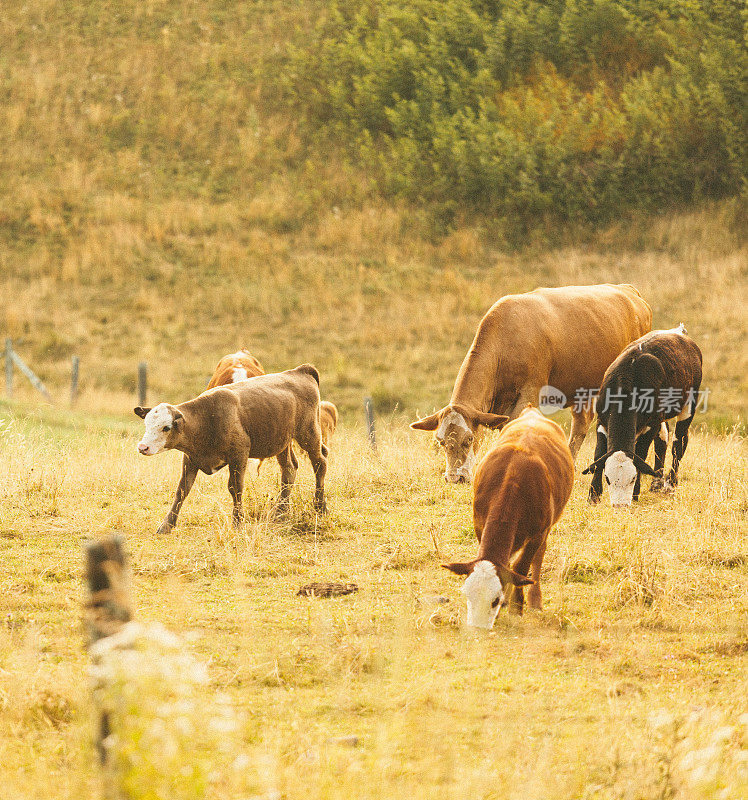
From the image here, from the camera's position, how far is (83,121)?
34812mm

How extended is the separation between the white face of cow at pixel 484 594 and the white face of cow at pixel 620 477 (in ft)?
11.5

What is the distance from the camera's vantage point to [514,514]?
618cm

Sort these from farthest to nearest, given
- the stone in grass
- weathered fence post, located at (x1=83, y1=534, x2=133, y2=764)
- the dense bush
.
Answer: the dense bush → the stone in grass → weathered fence post, located at (x1=83, y1=534, x2=133, y2=764)

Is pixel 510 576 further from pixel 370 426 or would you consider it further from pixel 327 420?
pixel 370 426

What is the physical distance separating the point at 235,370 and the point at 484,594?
587 centimetres

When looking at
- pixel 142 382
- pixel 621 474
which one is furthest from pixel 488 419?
pixel 142 382

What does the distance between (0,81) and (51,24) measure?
4.12 m

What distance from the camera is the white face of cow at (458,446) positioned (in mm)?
9336

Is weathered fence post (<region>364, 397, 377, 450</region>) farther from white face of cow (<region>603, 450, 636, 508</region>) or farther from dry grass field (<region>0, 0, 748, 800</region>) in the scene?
white face of cow (<region>603, 450, 636, 508</region>)

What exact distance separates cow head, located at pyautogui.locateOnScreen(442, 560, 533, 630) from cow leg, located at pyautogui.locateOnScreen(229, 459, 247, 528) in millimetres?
3088

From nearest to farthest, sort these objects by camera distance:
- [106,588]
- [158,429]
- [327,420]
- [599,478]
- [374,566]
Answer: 1. [106,588]
2. [374,566]
3. [158,429]
4. [599,478]
5. [327,420]

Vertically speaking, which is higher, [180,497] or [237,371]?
[237,371]

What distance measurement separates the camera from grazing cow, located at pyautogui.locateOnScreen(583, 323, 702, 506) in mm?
9109

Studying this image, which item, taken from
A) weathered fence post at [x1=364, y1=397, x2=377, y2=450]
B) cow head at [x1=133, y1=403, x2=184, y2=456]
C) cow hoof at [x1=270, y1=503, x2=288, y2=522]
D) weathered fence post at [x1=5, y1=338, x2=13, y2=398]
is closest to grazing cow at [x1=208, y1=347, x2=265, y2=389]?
cow hoof at [x1=270, y1=503, x2=288, y2=522]
